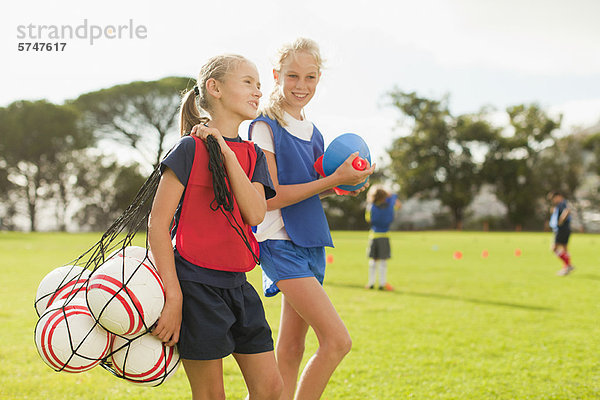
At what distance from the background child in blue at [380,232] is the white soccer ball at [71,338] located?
774 cm

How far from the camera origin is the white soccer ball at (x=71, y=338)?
1.92 m

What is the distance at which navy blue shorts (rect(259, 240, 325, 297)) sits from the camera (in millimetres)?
2582

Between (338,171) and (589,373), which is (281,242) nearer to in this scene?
(338,171)

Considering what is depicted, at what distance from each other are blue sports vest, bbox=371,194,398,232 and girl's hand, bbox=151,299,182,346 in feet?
26.5

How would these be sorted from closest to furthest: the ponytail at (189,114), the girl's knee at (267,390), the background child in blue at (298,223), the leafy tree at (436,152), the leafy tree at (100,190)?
the girl's knee at (267,390) < the ponytail at (189,114) < the background child in blue at (298,223) < the leafy tree at (100,190) < the leafy tree at (436,152)

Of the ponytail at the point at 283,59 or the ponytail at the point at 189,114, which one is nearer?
the ponytail at the point at 189,114

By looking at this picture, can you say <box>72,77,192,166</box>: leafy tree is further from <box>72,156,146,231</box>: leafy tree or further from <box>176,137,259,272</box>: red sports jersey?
<box>176,137,259,272</box>: red sports jersey

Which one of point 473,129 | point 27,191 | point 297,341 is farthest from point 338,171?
point 473,129

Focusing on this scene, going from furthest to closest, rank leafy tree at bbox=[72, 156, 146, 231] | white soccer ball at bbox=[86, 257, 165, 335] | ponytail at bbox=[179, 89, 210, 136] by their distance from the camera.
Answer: leafy tree at bbox=[72, 156, 146, 231] < ponytail at bbox=[179, 89, 210, 136] < white soccer ball at bbox=[86, 257, 165, 335]

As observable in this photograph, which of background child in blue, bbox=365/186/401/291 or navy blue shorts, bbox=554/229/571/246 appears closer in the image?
background child in blue, bbox=365/186/401/291

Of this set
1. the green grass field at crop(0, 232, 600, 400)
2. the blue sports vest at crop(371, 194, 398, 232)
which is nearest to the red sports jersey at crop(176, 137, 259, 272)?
the green grass field at crop(0, 232, 600, 400)

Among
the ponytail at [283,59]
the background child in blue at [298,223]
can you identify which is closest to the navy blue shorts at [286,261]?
the background child in blue at [298,223]

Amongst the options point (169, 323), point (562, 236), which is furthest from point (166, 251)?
point (562, 236)

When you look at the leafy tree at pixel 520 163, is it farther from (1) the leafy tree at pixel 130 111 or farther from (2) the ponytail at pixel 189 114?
(2) the ponytail at pixel 189 114
